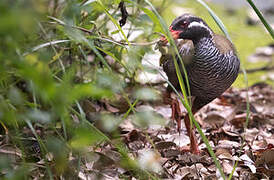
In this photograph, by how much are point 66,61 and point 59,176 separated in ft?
4.52

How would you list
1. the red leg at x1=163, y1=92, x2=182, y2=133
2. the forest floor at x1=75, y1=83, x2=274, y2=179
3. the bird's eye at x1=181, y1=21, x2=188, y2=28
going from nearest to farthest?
the forest floor at x1=75, y1=83, x2=274, y2=179
the bird's eye at x1=181, y1=21, x2=188, y2=28
the red leg at x1=163, y1=92, x2=182, y2=133

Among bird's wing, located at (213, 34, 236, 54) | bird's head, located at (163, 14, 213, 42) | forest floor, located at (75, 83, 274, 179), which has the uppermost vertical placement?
bird's head, located at (163, 14, 213, 42)

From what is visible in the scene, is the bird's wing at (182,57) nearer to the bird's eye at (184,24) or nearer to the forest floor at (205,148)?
the bird's eye at (184,24)

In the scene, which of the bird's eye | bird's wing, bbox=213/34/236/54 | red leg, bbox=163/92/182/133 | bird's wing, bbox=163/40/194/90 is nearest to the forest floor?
red leg, bbox=163/92/182/133

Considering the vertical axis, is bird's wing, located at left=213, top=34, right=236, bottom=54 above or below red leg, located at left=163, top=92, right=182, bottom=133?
above

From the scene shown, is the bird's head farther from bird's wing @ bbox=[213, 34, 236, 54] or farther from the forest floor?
the forest floor

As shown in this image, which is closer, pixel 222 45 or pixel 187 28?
pixel 187 28

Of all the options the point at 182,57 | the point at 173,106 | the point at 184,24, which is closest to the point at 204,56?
the point at 182,57

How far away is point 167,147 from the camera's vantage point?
9.30 feet

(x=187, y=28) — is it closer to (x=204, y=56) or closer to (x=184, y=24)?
(x=184, y=24)

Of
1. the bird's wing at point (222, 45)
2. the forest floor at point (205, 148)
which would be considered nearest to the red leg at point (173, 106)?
the forest floor at point (205, 148)

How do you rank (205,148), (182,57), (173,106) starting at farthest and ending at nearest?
(173,106), (182,57), (205,148)

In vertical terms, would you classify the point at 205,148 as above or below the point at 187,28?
below

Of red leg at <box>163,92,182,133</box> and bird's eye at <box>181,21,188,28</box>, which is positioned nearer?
bird's eye at <box>181,21,188,28</box>
